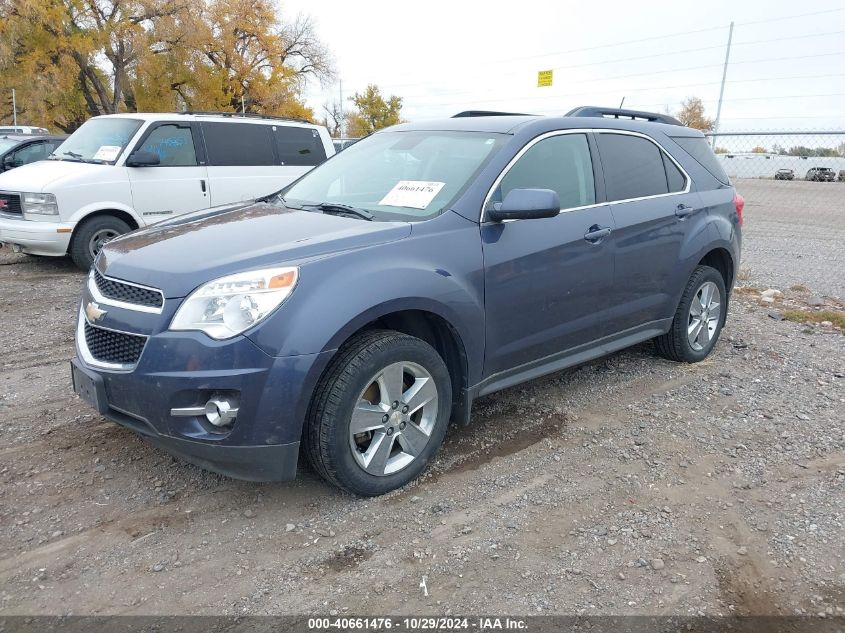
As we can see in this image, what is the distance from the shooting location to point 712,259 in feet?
17.3

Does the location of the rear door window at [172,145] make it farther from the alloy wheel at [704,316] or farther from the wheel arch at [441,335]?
the alloy wheel at [704,316]

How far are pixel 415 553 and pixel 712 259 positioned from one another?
3619 mm

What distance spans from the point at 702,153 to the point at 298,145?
6.05 meters

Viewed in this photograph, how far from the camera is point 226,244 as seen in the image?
125 inches

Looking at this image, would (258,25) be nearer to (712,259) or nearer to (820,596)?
(712,259)

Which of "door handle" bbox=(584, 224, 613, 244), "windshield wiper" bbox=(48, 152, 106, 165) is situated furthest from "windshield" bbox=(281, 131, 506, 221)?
"windshield wiper" bbox=(48, 152, 106, 165)

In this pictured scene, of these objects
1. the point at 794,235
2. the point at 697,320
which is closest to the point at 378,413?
the point at 697,320

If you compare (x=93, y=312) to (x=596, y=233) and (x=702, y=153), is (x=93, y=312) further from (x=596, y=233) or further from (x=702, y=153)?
(x=702, y=153)

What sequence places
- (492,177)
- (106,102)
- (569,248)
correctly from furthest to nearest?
(106,102) < (569,248) < (492,177)

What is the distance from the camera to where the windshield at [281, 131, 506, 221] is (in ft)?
11.9

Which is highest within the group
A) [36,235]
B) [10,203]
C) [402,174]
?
[402,174]

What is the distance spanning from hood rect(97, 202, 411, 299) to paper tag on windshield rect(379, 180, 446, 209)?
0.90 feet

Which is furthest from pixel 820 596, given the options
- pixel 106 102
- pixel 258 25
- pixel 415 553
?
pixel 258 25

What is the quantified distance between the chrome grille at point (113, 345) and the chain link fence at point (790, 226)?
6104 mm
